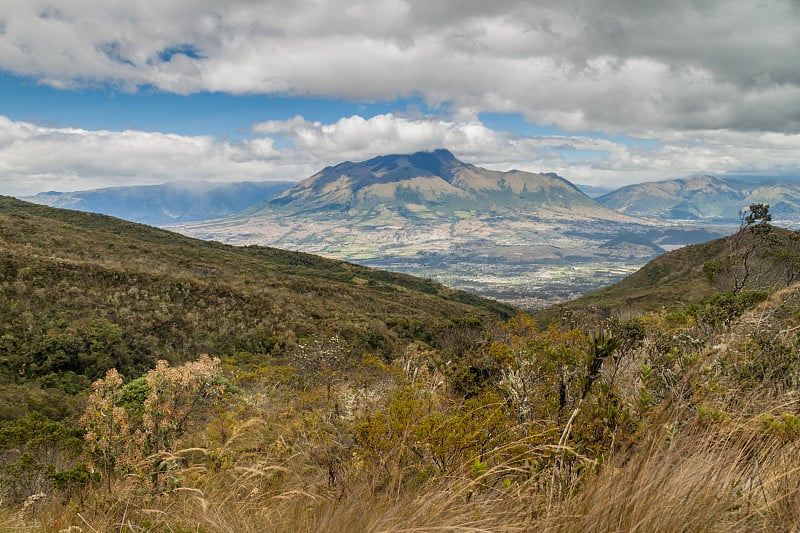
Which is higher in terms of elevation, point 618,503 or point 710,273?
point 618,503

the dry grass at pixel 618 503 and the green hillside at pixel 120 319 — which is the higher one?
the dry grass at pixel 618 503

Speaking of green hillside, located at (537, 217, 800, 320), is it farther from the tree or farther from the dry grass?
the tree

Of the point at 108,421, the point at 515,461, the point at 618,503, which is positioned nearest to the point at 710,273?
the point at 515,461

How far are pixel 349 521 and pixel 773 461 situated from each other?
2289 millimetres

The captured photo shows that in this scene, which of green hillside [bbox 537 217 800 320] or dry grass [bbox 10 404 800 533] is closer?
dry grass [bbox 10 404 800 533]

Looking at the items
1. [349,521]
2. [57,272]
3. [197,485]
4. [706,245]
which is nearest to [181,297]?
[57,272]

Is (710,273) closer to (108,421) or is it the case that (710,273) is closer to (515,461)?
(515,461)

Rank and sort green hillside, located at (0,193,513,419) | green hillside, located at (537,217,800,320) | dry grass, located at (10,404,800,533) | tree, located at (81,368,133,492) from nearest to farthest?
dry grass, located at (10,404,800,533) < tree, located at (81,368,133,492) < green hillside, located at (0,193,513,419) < green hillside, located at (537,217,800,320)

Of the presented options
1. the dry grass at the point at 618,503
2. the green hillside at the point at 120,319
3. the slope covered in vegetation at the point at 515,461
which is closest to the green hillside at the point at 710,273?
the slope covered in vegetation at the point at 515,461

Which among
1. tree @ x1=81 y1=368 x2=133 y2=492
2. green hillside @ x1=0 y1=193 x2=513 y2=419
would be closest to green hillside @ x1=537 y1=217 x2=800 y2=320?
tree @ x1=81 y1=368 x2=133 y2=492

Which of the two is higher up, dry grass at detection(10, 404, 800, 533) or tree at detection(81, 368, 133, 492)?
dry grass at detection(10, 404, 800, 533)

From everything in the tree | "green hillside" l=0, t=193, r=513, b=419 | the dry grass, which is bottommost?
"green hillside" l=0, t=193, r=513, b=419

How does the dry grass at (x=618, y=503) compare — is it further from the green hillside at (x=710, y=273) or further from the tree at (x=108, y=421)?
the green hillside at (x=710, y=273)

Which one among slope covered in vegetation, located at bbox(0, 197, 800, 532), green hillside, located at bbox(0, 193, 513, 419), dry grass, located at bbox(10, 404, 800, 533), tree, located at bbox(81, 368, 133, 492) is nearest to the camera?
dry grass, located at bbox(10, 404, 800, 533)
